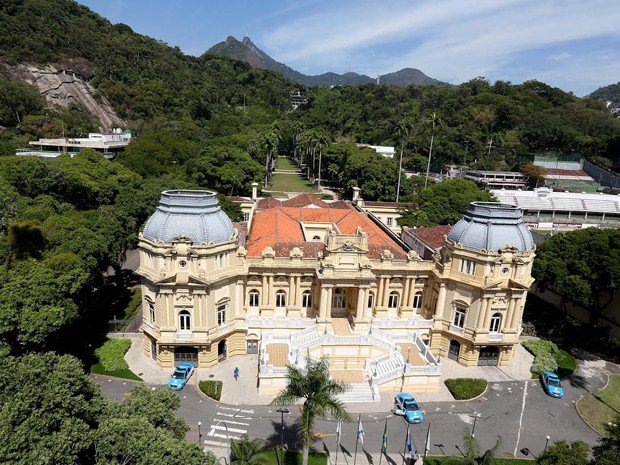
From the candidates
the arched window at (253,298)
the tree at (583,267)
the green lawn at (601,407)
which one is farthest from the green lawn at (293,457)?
the tree at (583,267)

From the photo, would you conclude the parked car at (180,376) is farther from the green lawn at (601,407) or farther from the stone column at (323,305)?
the green lawn at (601,407)

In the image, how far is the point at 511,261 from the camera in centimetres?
3694

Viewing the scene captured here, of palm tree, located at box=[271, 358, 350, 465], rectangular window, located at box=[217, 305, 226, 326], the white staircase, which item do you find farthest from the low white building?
Result: palm tree, located at box=[271, 358, 350, 465]

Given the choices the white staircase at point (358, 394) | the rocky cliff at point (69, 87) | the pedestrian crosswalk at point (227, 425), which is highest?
the rocky cliff at point (69, 87)

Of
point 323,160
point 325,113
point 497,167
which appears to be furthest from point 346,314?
point 325,113

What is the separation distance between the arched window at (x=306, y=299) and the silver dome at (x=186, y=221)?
10.3 meters

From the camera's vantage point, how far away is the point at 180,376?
3472 cm

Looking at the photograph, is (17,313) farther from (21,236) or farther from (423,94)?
(423,94)

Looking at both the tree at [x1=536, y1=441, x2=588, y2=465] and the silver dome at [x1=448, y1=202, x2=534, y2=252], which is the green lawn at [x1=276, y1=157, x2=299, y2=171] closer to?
the silver dome at [x1=448, y1=202, x2=534, y2=252]

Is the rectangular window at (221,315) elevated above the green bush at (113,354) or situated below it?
above

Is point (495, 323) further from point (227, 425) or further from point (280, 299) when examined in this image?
point (227, 425)

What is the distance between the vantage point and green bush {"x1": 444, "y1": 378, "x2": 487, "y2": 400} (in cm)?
3481

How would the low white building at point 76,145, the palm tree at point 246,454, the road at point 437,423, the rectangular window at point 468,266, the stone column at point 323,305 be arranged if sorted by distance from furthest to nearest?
the low white building at point 76,145
the stone column at point 323,305
the rectangular window at point 468,266
the road at point 437,423
the palm tree at point 246,454

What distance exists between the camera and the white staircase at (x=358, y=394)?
33.9 metres
